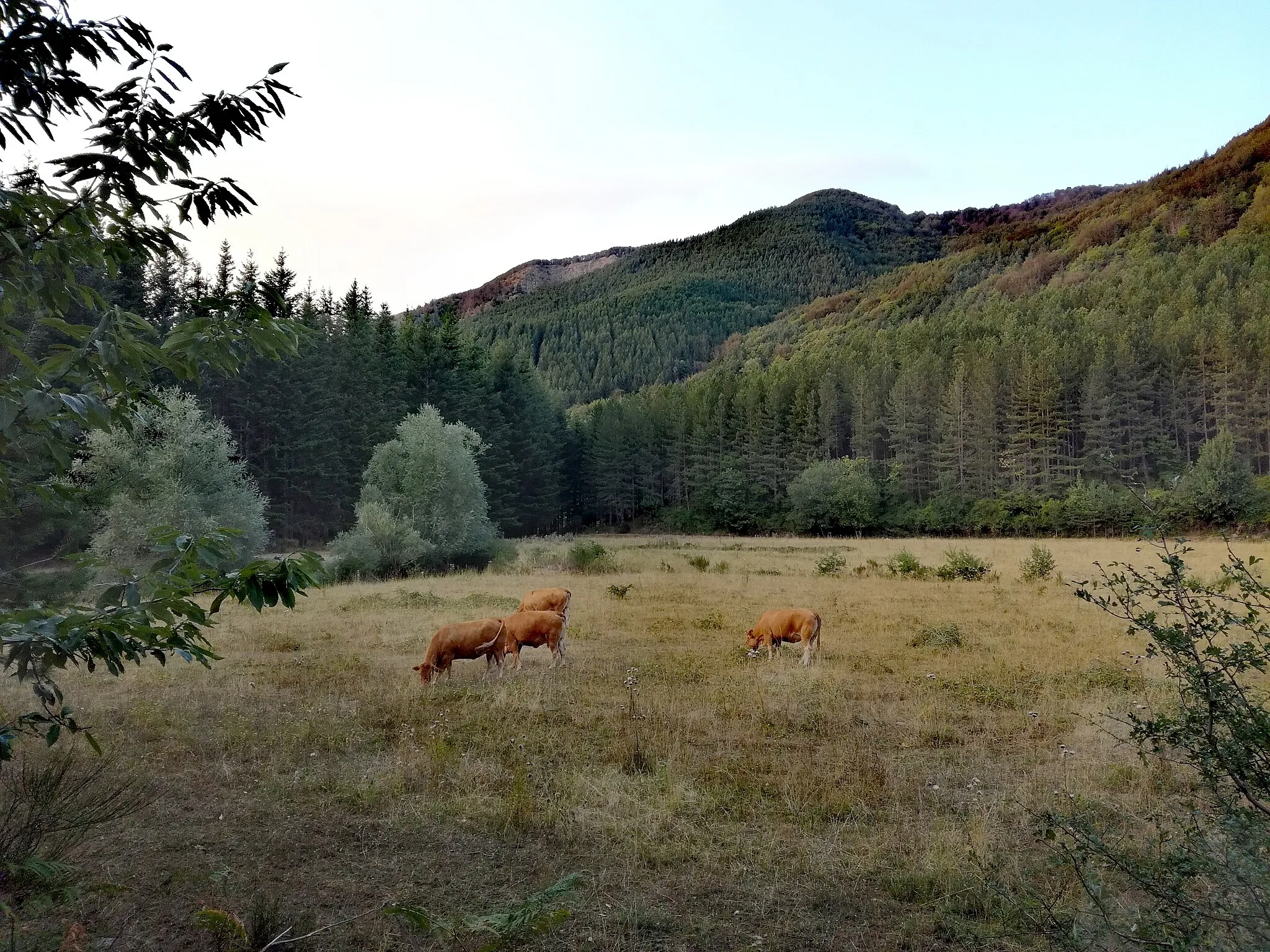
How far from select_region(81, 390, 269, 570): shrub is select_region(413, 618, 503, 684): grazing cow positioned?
10.9 meters

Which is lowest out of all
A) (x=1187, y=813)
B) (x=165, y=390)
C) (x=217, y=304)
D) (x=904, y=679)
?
(x=904, y=679)

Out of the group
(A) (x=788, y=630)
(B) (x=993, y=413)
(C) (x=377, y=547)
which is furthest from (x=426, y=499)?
(B) (x=993, y=413)

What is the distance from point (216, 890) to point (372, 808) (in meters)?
1.67

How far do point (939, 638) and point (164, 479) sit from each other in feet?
69.3

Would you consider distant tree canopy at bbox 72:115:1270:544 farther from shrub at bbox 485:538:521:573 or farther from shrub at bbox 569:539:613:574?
shrub at bbox 569:539:613:574

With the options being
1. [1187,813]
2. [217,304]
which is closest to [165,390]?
[217,304]

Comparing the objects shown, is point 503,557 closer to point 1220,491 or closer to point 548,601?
point 548,601

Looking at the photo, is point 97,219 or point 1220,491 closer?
point 97,219

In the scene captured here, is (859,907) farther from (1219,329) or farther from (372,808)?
(1219,329)

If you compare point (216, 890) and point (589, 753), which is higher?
point (216, 890)

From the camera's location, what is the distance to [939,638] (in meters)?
14.0


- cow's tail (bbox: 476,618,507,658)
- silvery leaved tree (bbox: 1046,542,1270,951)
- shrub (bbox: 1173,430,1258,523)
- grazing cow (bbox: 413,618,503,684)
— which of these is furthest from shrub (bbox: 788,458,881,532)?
silvery leaved tree (bbox: 1046,542,1270,951)

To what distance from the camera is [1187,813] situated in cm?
591

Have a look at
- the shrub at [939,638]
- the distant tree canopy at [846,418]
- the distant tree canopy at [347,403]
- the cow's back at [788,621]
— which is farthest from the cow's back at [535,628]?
the distant tree canopy at [347,403]
